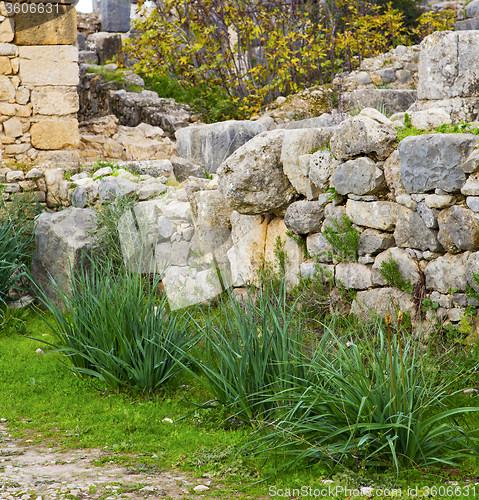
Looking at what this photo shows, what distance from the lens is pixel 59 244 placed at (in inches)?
237

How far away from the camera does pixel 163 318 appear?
165 inches

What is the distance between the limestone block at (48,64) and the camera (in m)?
7.48

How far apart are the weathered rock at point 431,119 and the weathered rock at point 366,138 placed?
37cm

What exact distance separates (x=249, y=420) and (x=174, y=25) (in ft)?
33.0

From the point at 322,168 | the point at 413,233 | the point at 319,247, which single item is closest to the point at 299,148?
the point at 322,168

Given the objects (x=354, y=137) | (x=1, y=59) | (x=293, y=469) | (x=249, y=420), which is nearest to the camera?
(x=293, y=469)

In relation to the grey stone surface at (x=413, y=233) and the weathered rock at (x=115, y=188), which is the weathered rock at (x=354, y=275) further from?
the weathered rock at (x=115, y=188)

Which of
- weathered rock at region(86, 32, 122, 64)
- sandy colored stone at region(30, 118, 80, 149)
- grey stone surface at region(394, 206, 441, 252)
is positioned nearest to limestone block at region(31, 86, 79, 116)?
sandy colored stone at region(30, 118, 80, 149)

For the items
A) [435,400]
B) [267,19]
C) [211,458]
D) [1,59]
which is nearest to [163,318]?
[211,458]

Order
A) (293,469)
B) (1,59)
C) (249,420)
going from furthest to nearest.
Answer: (1,59), (249,420), (293,469)

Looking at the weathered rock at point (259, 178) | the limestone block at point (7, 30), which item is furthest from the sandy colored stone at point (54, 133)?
the weathered rock at point (259, 178)

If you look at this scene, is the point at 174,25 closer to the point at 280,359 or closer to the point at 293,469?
the point at 280,359

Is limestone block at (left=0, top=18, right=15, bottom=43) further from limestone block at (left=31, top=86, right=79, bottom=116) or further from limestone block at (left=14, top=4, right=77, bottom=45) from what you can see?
limestone block at (left=31, top=86, right=79, bottom=116)

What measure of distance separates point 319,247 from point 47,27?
16.7ft
